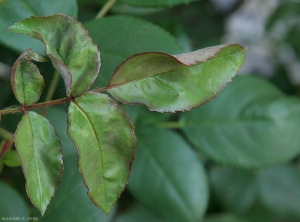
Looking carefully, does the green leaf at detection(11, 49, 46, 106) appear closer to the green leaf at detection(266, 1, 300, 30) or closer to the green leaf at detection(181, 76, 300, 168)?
the green leaf at detection(181, 76, 300, 168)

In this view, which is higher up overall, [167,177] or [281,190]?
[167,177]

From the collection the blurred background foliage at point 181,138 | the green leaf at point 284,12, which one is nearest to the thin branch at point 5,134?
the blurred background foliage at point 181,138

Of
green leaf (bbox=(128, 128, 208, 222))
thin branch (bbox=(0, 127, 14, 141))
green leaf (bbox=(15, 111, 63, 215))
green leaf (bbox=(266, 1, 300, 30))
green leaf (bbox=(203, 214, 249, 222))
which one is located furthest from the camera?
green leaf (bbox=(266, 1, 300, 30))

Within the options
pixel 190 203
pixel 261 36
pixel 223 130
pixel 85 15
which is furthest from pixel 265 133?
pixel 261 36

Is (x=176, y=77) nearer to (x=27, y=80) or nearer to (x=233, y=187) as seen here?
(x=27, y=80)

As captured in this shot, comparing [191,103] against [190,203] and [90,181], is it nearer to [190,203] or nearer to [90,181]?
[90,181]

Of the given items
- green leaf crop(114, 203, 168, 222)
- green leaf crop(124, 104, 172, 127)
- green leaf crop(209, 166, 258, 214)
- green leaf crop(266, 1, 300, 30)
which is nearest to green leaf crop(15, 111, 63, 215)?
green leaf crop(124, 104, 172, 127)

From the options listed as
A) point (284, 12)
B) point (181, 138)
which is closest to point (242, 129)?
point (181, 138)
